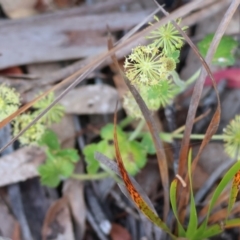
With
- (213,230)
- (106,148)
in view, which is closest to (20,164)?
(106,148)

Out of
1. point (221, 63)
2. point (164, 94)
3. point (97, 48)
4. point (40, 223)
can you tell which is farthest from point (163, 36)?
point (40, 223)

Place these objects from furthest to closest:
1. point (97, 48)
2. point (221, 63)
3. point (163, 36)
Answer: point (97, 48), point (221, 63), point (163, 36)

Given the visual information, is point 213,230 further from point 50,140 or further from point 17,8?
point 17,8

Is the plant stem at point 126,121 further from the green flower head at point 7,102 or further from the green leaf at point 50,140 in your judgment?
the green flower head at point 7,102

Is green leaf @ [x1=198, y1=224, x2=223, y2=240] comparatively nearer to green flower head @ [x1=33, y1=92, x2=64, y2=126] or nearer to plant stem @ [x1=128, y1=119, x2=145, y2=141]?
plant stem @ [x1=128, y1=119, x2=145, y2=141]

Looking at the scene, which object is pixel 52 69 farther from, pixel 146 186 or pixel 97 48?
pixel 146 186
